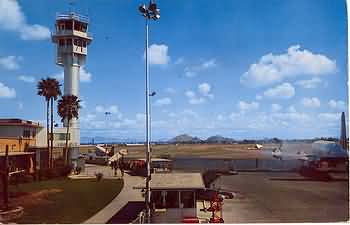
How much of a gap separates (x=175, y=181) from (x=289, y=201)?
1.17m

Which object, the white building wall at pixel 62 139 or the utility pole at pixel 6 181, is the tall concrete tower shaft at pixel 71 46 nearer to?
the white building wall at pixel 62 139

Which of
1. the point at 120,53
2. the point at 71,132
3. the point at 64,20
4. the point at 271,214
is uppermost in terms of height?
the point at 64,20

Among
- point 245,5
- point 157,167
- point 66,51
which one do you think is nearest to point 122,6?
point 66,51

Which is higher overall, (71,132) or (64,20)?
(64,20)

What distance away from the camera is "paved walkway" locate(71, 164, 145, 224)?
12.8 feet

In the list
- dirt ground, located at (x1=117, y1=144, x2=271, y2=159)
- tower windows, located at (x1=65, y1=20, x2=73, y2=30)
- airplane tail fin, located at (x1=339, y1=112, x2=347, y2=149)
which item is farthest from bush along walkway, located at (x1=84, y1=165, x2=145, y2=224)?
airplane tail fin, located at (x1=339, y1=112, x2=347, y2=149)

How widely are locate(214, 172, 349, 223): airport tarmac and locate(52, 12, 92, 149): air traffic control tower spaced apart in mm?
1694

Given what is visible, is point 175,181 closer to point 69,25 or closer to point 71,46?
point 71,46

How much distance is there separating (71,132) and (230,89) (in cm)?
164

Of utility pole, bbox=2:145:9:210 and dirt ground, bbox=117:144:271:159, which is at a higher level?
dirt ground, bbox=117:144:271:159

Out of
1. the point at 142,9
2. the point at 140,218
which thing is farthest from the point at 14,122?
the point at 142,9

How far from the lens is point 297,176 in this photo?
4.08 meters

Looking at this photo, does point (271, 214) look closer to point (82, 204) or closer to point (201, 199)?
point (201, 199)

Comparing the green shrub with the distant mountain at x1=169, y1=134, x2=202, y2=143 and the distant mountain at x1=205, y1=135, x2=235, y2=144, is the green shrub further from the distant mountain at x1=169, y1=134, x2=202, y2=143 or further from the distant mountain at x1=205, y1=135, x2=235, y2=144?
the distant mountain at x1=205, y1=135, x2=235, y2=144
